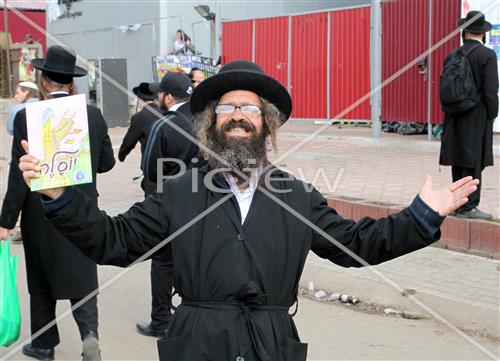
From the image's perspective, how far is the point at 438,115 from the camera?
12875 millimetres

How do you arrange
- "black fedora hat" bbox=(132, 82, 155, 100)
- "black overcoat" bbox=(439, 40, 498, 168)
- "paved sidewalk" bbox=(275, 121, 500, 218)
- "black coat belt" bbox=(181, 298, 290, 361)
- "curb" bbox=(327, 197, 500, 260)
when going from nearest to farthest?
1. "black coat belt" bbox=(181, 298, 290, 361)
2. "curb" bbox=(327, 197, 500, 260)
3. "black overcoat" bbox=(439, 40, 498, 168)
4. "black fedora hat" bbox=(132, 82, 155, 100)
5. "paved sidewalk" bbox=(275, 121, 500, 218)

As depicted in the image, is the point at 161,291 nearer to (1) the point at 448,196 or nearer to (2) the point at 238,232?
(2) the point at 238,232

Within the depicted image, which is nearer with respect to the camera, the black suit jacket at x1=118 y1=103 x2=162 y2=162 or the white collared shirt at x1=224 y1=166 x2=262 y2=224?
the white collared shirt at x1=224 y1=166 x2=262 y2=224

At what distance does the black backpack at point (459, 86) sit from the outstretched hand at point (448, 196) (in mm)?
4617

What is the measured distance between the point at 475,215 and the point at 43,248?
4252 millimetres

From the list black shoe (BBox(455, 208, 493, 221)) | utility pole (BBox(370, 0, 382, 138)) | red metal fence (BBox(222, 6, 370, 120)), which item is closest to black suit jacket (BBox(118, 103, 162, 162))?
black shoe (BBox(455, 208, 493, 221))

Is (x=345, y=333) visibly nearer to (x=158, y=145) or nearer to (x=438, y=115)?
(x=158, y=145)

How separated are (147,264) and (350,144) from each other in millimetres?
7691

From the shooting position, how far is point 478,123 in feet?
23.3

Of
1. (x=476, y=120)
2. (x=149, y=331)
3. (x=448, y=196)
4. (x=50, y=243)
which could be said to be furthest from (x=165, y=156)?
(x=476, y=120)

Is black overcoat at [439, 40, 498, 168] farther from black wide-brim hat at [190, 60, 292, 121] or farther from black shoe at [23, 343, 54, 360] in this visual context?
black wide-brim hat at [190, 60, 292, 121]

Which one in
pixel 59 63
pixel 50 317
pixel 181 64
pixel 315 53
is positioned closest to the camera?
pixel 59 63

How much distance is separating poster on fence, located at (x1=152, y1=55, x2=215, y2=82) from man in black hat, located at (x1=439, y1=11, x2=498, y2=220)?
908 centimetres

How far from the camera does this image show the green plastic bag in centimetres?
461
